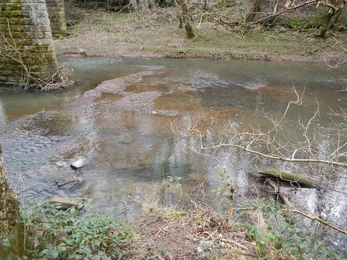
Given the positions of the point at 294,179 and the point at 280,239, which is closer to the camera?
the point at 280,239

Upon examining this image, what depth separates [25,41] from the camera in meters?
10.4

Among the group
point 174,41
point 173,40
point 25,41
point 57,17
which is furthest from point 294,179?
point 57,17

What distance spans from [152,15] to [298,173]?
1901cm

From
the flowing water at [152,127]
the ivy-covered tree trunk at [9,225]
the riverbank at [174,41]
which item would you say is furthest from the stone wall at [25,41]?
the ivy-covered tree trunk at [9,225]

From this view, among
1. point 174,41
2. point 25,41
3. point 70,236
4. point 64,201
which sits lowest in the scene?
point 64,201

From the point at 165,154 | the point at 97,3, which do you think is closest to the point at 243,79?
the point at 165,154

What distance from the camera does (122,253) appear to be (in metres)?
2.99

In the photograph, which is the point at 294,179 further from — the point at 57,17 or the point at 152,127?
the point at 57,17

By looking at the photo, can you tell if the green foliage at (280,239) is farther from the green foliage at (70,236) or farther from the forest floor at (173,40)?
the forest floor at (173,40)

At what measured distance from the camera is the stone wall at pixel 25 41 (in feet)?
33.0

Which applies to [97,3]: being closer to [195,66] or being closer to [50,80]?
[195,66]

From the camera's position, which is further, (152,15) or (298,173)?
(152,15)

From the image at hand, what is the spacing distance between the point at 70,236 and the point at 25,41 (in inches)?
380

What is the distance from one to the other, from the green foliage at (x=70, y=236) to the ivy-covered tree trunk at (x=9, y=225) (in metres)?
0.11
